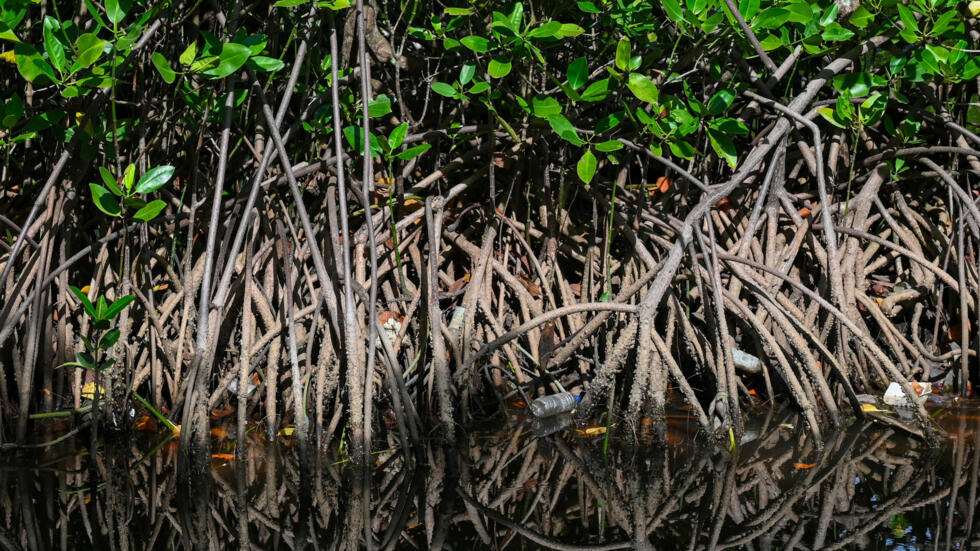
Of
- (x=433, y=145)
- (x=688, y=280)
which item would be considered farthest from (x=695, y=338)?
(x=433, y=145)

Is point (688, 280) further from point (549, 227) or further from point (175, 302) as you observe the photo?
point (175, 302)

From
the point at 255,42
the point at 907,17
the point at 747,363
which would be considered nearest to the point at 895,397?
the point at 747,363

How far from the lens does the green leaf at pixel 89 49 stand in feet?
8.98

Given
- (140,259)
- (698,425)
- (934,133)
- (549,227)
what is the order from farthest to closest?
(934,133) → (549,227) → (140,259) → (698,425)

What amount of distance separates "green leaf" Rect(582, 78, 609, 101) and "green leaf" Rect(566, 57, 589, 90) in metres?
0.03

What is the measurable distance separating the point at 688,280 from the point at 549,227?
561 mm

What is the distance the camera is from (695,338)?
11.4 ft

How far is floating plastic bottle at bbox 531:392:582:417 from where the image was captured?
341 centimetres

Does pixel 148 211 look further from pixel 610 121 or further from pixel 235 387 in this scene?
pixel 610 121

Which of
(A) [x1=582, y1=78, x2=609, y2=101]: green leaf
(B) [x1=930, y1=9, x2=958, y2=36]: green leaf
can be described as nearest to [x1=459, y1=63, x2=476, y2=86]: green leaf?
(A) [x1=582, y1=78, x2=609, y2=101]: green leaf

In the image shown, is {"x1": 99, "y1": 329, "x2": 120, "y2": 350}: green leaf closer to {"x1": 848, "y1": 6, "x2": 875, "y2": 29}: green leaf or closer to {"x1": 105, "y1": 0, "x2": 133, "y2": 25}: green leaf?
{"x1": 105, "y1": 0, "x2": 133, "y2": 25}: green leaf

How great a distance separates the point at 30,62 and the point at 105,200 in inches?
16.9

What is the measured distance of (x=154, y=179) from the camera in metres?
2.96

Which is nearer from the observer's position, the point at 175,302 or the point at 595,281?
the point at 175,302
